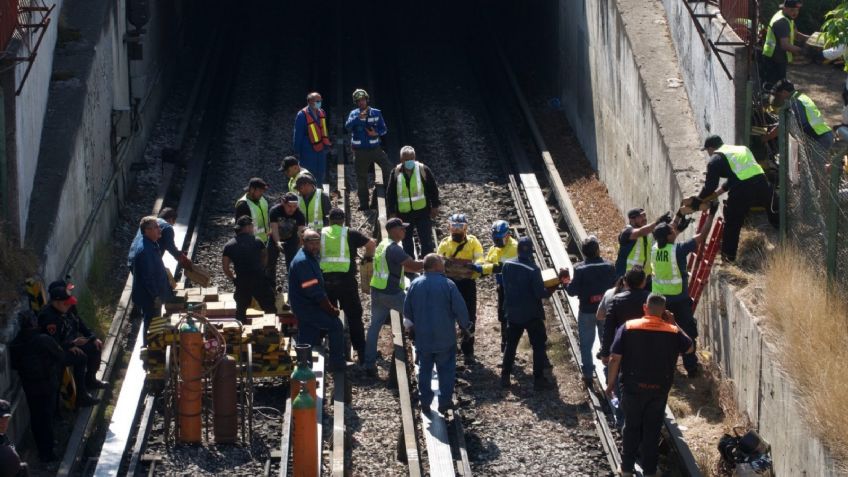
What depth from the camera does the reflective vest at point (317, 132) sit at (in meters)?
19.3

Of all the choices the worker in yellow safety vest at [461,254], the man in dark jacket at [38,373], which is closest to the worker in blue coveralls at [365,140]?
the worker in yellow safety vest at [461,254]

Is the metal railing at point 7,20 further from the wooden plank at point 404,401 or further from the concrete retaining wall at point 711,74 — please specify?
the concrete retaining wall at point 711,74

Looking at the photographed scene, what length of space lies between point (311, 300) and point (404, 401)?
136 cm

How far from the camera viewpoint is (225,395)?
13586 mm

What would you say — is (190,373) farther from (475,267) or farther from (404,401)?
(475,267)

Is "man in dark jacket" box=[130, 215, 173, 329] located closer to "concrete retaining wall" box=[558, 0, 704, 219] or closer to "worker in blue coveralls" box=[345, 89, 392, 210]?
"worker in blue coveralls" box=[345, 89, 392, 210]

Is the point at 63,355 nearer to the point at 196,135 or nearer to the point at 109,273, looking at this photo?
the point at 109,273

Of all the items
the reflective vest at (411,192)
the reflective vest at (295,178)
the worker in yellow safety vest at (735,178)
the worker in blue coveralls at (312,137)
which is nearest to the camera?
the worker in yellow safety vest at (735,178)

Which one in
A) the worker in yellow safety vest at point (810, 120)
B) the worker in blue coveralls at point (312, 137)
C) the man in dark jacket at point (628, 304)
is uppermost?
the worker in blue coveralls at point (312, 137)

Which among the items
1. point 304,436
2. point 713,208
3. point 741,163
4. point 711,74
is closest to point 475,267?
point 713,208

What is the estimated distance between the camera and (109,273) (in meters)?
18.2

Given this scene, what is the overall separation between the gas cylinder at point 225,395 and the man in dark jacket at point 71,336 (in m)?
1.35

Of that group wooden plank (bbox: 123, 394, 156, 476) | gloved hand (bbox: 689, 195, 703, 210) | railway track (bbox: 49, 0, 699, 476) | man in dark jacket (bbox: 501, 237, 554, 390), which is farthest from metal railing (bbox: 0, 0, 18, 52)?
gloved hand (bbox: 689, 195, 703, 210)

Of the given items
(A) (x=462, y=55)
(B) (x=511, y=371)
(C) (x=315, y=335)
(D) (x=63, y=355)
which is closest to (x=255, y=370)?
(C) (x=315, y=335)
